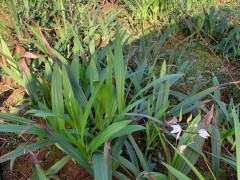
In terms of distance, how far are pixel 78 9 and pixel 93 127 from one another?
148 cm

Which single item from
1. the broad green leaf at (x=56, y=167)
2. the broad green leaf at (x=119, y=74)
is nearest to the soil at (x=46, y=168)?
the broad green leaf at (x=56, y=167)

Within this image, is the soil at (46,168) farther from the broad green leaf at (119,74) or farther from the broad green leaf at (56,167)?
the broad green leaf at (119,74)

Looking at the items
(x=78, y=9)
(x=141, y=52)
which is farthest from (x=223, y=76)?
(x=78, y=9)

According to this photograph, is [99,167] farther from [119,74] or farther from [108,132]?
[119,74]

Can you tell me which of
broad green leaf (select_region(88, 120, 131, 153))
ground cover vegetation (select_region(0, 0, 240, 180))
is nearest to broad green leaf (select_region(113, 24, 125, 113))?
ground cover vegetation (select_region(0, 0, 240, 180))

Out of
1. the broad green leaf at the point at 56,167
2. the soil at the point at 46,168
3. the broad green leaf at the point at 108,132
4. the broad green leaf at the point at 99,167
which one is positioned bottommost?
the soil at the point at 46,168

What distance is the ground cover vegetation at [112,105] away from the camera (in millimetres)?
1324

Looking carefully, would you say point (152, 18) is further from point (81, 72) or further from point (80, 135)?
point (80, 135)

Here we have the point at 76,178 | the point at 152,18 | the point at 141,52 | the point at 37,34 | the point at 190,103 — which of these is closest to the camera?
the point at 76,178

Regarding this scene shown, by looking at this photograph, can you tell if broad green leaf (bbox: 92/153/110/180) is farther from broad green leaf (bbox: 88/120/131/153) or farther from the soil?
the soil

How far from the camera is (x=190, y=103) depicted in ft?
5.43

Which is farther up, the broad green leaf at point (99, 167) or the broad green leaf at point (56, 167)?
the broad green leaf at point (99, 167)

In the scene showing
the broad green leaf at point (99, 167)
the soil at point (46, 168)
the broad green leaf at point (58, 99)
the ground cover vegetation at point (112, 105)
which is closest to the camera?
the broad green leaf at point (99, 167)

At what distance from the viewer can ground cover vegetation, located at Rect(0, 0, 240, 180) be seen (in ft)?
4.34
